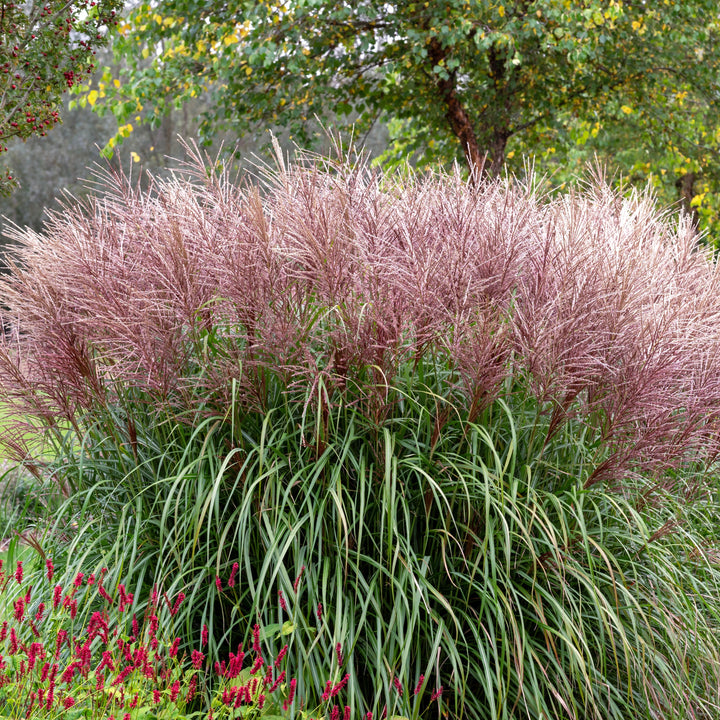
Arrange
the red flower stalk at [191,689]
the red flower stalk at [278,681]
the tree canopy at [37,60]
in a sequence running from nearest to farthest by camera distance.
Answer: the red flower stalk at [278,681] → the red flower stalk at [191,689] → the tree canopy at [37,60]

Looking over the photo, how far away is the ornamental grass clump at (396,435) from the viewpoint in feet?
7.36

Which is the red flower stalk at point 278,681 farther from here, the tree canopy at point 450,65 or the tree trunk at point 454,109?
the tree trunk at point 454,109

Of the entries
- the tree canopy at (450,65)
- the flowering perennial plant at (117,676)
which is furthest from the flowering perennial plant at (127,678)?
the tree canopy at (450,65)

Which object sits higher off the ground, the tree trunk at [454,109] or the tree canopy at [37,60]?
the tree trunk at [454,109]

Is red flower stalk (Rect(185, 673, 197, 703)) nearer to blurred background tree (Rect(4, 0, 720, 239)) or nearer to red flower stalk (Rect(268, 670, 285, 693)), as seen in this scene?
red flower stalk (Rect(268, 670, 285, 693))

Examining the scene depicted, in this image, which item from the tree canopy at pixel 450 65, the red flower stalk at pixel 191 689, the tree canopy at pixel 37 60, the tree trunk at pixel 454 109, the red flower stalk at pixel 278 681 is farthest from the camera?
the tree trunk at pixel 454 109

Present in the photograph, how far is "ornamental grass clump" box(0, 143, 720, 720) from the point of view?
2.24 m

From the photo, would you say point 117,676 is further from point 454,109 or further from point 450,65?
point 454,109

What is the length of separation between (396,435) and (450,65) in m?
5.83

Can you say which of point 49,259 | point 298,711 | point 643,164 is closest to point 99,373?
point 49,259

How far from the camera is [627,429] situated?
8.40ft

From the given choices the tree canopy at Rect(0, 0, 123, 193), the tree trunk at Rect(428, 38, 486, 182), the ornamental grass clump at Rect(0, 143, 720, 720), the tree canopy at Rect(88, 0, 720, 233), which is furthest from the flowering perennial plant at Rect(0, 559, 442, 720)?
the tree trunk at Rect(428, 38, 486, 182)

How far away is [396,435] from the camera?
252 centimetres

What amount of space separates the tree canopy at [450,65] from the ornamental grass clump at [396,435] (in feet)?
16.7
